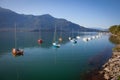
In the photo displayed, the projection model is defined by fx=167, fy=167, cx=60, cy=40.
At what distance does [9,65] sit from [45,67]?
12.8 m

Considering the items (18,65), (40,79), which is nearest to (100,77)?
(40,79)

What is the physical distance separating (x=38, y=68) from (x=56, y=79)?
11.9 metres

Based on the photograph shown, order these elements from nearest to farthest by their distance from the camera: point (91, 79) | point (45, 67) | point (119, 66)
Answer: point (91, 79), point (119, 66), point (45, 67)

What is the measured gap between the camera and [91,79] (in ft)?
144

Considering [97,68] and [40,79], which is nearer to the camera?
[40,79]

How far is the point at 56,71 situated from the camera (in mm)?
52312

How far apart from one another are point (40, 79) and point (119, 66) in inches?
920

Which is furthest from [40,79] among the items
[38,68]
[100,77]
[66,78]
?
[100,77]

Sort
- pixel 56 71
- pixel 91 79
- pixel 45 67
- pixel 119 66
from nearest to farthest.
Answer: pixel 91 79 < pixel 119 66 < pixel 56 71 < pixel 45 67

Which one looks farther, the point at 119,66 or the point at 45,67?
the point at 45,67

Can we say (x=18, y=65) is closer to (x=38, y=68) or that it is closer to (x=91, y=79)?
(x=38, y=68)

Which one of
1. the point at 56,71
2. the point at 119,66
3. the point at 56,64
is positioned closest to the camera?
the point at 119,66

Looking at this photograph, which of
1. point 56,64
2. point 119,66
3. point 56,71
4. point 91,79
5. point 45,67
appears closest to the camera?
point 91,79

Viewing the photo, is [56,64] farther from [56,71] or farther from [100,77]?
[100,77]
